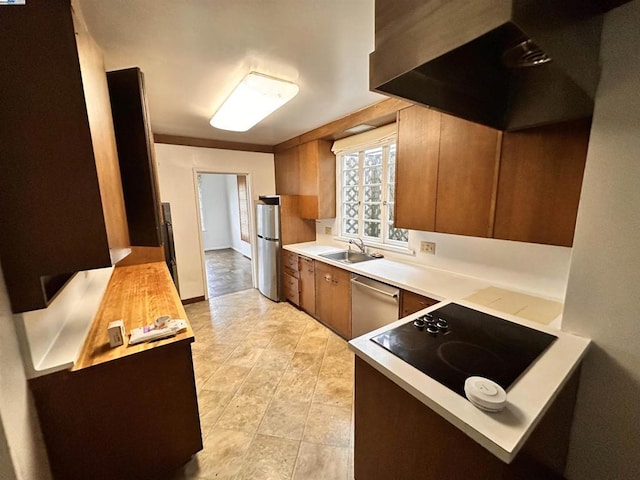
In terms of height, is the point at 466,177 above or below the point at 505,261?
Answer: above

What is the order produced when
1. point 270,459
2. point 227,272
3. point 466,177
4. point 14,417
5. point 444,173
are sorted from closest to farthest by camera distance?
point 14,417 → point 270,459 → point 466,177 → point 444,173 → point 227,272

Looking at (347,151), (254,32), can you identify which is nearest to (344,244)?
(347,151)

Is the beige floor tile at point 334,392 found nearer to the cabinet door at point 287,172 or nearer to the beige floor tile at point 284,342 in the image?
the beige floor tile at point 284,342

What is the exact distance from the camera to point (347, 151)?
321 cm

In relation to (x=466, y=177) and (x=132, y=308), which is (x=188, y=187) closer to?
(x=132, y=308)

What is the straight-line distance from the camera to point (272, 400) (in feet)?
6.44

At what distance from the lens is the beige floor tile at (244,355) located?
242cm

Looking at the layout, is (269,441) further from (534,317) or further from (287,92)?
(287,92)

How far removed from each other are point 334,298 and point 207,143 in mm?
2898

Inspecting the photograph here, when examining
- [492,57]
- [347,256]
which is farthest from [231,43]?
[347,256]

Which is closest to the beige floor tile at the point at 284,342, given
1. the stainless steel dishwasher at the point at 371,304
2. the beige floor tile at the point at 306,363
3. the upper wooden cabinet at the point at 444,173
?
the beige floor tile at the point at 306,363

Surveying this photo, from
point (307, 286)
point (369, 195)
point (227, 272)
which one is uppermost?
point (369, 195)

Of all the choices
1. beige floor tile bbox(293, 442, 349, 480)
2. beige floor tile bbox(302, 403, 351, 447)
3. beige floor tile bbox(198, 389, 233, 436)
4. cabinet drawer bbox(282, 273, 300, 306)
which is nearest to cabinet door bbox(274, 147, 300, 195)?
cabinet drawer bbox(282, 273, 300, 306)

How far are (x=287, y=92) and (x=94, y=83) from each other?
1386mm
